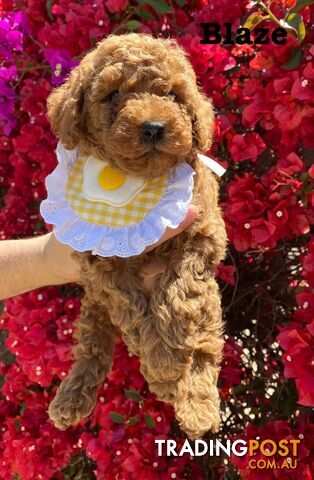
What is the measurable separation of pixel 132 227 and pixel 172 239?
0.46 ft

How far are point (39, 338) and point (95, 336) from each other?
0.65 m

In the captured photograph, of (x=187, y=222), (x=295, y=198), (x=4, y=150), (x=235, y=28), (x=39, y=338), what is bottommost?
(x=39, y=338)

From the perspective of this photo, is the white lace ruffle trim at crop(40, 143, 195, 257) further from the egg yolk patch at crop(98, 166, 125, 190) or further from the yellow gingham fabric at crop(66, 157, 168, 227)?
the egg yolk patch at crop(98, 166, 125, 190)

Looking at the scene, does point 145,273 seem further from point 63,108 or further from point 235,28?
point 235,28

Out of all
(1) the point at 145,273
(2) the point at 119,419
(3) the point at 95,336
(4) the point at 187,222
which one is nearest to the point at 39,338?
(2) the point at 119,419

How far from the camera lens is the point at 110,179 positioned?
1765mm

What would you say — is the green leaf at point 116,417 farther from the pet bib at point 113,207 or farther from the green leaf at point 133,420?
the pet bib at point 113,207

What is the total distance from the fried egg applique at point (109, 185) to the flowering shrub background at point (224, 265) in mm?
549

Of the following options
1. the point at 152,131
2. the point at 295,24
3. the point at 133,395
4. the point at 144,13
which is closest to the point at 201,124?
the point at 152,131

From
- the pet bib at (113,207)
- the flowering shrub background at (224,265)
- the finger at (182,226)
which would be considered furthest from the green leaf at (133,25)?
the finger at (182,226)

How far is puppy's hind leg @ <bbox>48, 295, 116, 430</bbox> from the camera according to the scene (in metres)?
1.93

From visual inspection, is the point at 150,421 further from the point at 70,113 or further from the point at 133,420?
the point at 70,113

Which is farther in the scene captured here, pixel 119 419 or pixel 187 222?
pixel 119 419

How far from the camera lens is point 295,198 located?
2.11 metres
